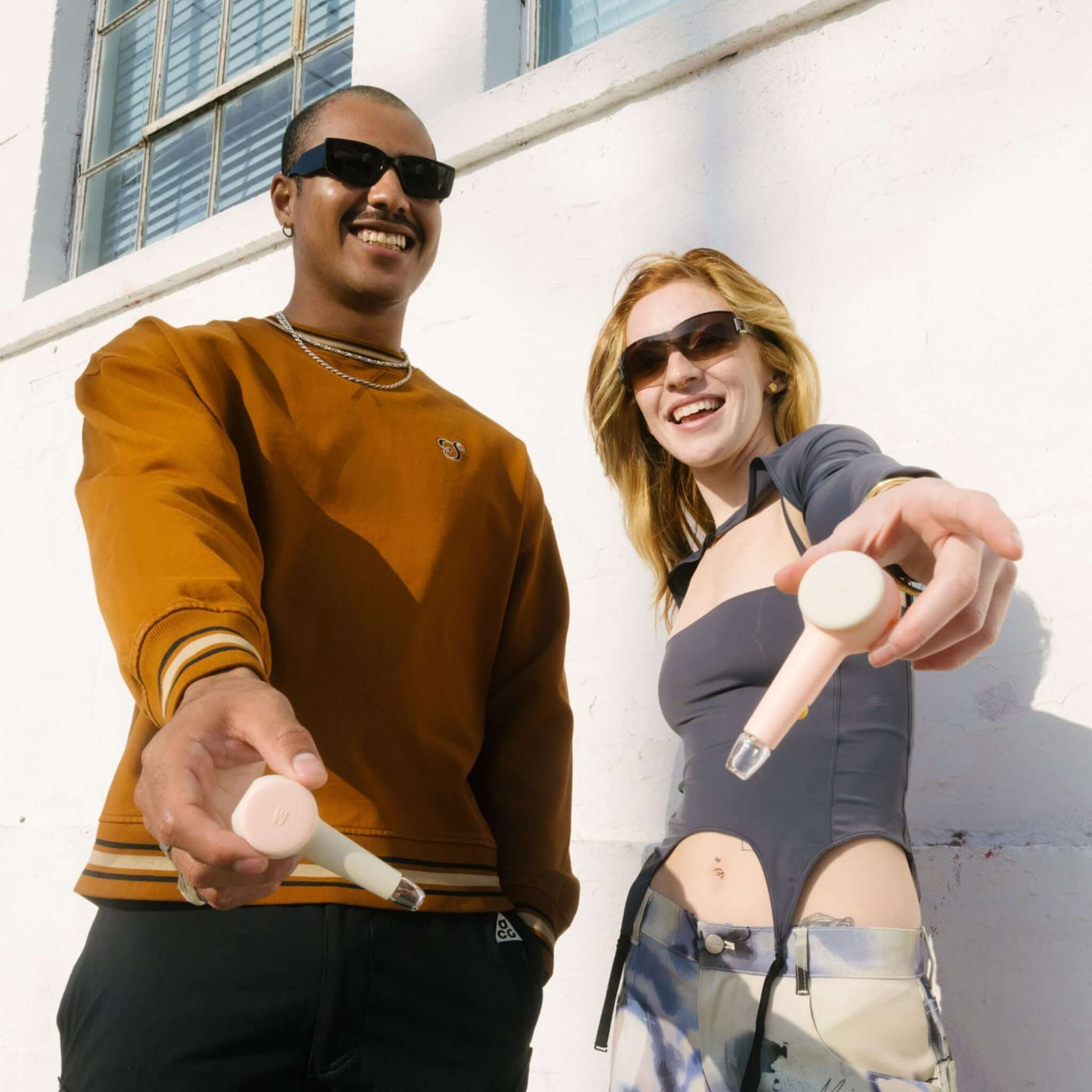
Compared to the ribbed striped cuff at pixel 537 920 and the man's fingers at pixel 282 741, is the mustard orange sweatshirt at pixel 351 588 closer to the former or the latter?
the ribbed striped cuff at pixel 537 920

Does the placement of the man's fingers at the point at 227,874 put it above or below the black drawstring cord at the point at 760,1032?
above

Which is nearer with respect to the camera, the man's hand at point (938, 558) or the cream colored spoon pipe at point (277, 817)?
the cream colored spoon pipe at point (277, 817)

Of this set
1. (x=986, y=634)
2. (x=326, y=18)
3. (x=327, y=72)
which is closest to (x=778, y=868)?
(x=986, y=634)

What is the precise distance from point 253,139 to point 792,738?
13.5 feet

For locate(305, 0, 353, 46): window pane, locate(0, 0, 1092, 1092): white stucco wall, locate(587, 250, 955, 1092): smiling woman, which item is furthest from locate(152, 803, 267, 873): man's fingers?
locate(305, 0, 353, 46): window pane

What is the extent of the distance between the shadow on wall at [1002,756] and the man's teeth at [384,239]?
1.44 metres

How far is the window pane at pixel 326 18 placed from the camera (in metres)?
4.61

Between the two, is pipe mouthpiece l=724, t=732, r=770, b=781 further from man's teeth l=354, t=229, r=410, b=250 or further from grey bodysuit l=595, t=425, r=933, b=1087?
man's teeth l=354, t=229, r=410, b=250

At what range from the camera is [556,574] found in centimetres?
201

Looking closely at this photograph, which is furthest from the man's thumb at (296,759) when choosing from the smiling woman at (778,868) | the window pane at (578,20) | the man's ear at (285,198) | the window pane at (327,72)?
the window pane at (327,72)

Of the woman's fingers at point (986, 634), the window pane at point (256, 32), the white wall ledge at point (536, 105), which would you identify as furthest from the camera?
the window pane at point (256, 32)

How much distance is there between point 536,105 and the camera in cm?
355

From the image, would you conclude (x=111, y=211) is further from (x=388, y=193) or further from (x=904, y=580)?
(x=904, y=580)

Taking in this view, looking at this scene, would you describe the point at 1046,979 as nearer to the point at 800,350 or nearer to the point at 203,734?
the point at 800,350
